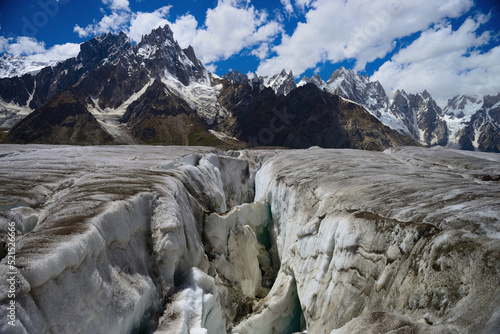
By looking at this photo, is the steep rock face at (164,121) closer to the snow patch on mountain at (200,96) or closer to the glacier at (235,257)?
the snow patch on mountain at (200,96)

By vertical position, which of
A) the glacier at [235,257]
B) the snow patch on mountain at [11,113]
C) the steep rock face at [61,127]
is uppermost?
the snow patch on mountain at [11,113]

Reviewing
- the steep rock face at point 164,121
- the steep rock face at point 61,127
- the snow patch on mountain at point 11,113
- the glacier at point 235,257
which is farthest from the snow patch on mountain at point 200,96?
the glacier at point 235,257

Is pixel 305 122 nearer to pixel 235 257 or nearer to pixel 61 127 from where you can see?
pixel 61 127

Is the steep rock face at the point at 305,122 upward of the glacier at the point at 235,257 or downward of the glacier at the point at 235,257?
upward

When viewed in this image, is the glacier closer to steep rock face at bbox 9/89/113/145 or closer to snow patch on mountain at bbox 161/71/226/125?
steep rock face at bbox 9/89/113/145

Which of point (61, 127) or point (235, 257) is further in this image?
point (61, 127)

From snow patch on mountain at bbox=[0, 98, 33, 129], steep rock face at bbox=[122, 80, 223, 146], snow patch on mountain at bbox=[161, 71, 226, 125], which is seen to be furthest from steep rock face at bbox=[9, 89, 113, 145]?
snow patch on mountain at bbox=[161, 71, 226, 125]

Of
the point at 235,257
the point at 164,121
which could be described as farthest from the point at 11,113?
the point at 235,257
